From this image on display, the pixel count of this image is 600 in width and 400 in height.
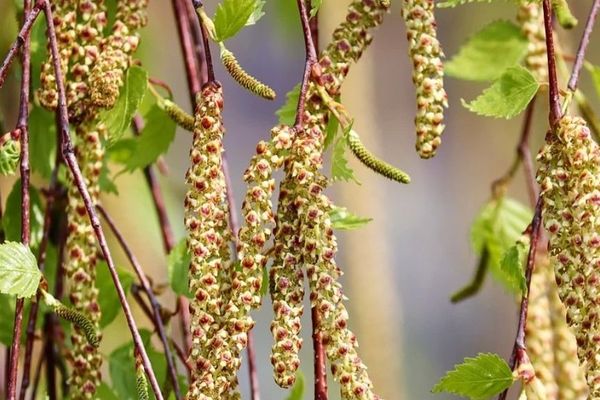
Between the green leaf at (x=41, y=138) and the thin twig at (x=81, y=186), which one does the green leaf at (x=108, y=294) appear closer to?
the green leaf at (x=41, y=138)

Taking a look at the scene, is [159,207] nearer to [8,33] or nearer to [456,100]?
[8,33]

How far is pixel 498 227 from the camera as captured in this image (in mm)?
1130

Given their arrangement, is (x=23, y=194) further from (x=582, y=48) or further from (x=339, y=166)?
(x=582, y=48)

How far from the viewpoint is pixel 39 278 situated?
2.33 feet

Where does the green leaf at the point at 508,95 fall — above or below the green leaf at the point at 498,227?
above

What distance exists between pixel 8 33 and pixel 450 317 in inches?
147

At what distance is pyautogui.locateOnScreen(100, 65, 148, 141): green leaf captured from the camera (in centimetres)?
81

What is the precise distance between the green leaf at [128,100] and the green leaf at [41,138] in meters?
Answer: 0.20

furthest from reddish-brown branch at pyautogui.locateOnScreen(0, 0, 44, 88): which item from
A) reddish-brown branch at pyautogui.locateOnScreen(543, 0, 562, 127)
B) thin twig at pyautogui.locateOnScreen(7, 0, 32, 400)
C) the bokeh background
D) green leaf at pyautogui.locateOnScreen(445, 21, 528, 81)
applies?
the bokeh background

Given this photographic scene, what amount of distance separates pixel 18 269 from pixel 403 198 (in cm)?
420

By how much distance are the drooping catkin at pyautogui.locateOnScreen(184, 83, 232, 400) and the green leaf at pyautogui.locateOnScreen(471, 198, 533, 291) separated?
507mm

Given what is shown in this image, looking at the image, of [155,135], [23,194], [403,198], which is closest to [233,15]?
[23,194]

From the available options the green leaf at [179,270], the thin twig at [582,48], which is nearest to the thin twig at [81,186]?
the green leaf at [179,270]

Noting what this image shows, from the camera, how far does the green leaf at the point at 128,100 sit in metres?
0.81
